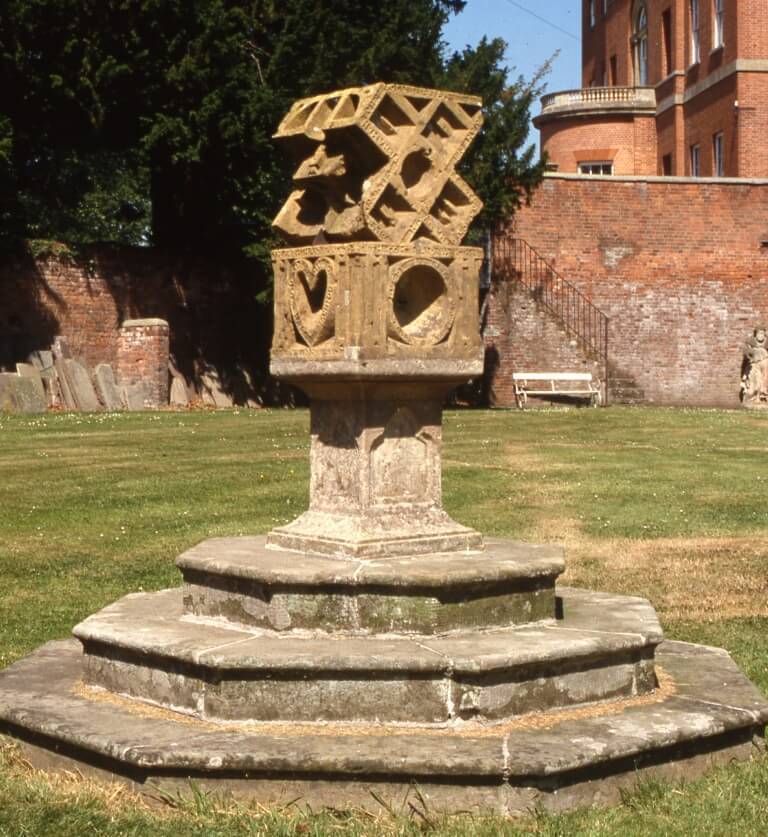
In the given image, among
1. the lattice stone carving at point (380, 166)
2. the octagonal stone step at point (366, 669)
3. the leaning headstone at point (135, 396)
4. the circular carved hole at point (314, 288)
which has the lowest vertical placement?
the octagonal stone step at point (366, 669)

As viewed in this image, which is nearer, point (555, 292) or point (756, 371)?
point (756, 371)

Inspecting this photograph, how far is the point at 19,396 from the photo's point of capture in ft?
77.4

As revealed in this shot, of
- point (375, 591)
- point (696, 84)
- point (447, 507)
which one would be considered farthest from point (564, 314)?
point (375, 591)

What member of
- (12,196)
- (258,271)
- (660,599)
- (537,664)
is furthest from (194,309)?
(537,664)

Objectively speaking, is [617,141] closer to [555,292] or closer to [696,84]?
[696,84]

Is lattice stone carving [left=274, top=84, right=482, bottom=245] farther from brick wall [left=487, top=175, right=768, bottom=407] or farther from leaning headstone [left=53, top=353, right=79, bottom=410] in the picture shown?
brick wall [left=487, top=175, right=768, bottom=407]

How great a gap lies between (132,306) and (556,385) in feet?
30.4

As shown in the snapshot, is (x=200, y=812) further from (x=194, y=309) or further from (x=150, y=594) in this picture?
(x=194, y=309)

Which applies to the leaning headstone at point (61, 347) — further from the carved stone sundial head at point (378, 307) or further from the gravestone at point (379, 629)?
the carved stone sundial head at point (378, 307)

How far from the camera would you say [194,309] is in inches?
1094

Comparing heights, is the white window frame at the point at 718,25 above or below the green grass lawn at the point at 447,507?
above

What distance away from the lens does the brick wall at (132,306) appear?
2544 centimetres

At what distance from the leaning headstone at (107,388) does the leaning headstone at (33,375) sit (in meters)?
1.03

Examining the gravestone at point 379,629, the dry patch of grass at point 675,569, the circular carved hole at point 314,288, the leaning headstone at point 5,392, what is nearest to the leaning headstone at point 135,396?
the leaning headstone at point 5,392
